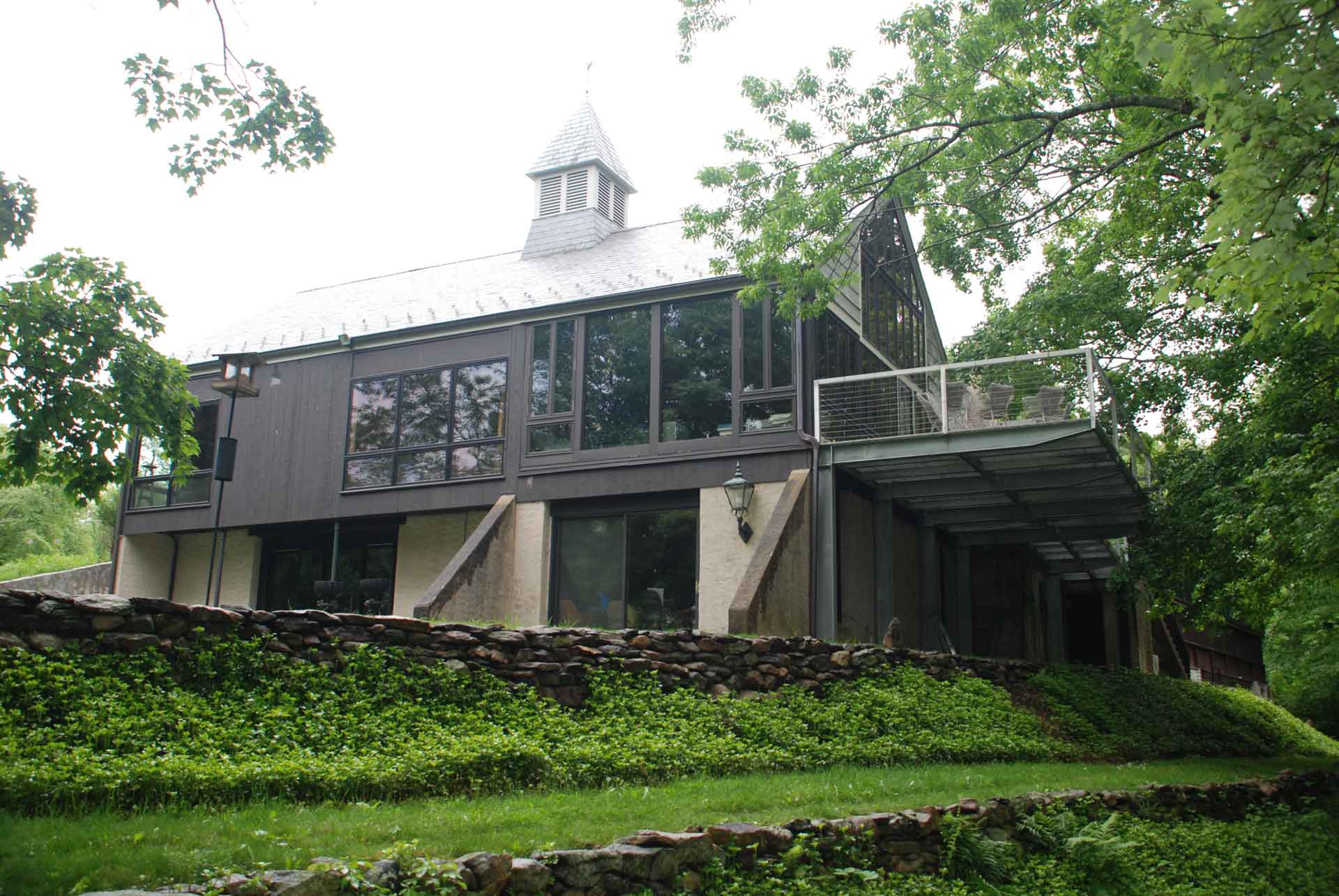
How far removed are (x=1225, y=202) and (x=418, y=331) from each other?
13623mm

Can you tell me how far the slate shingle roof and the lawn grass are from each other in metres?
8.89

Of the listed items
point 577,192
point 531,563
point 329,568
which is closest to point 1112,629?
point 577,192

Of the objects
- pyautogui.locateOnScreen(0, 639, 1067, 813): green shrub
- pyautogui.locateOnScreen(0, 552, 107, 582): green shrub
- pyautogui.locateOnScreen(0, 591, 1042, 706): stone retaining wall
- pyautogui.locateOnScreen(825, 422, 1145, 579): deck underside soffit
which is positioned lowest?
pyautogui.locateOnScreen(0, 639, 1067, 813): green shrub

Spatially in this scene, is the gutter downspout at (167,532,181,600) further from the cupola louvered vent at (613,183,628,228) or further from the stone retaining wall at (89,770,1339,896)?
the stone retaining wall at (89,770,1339,896)

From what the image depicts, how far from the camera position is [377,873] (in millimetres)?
5074

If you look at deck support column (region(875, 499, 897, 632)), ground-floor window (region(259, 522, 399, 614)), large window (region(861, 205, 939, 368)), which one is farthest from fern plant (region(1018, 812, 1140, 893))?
ground-floor window (region(259, 522, 399, 614))

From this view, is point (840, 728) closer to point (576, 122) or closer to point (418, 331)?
point (418, 331)

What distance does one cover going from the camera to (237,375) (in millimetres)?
14867

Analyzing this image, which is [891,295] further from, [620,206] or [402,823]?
[402,823]

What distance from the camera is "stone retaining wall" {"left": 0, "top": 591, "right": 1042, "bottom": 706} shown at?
7125mm

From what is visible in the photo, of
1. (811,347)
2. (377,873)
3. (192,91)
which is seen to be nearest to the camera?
(377,873)

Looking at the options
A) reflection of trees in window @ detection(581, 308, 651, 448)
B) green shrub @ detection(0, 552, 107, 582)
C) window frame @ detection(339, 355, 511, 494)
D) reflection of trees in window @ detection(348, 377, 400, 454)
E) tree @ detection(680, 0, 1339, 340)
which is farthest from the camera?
green shrub @ detection(0, 552, 107, 582)

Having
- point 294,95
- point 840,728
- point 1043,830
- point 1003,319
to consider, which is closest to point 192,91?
point 294,95

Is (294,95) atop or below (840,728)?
atop
